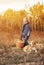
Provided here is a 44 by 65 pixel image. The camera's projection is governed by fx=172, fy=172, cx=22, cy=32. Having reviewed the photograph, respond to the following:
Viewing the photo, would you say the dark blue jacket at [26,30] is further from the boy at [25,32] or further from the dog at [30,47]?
the dog at [30,47]

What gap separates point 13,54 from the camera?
64.9 inches

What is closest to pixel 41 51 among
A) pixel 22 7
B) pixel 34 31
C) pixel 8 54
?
pixel 34 31

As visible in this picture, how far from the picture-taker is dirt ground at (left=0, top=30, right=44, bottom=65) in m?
1.63

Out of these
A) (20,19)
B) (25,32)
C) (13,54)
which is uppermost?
(20,19)

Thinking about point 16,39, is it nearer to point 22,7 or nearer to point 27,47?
point 27,47

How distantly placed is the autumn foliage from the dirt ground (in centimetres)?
7

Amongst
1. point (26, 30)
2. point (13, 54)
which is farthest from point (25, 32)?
point (13, 54)

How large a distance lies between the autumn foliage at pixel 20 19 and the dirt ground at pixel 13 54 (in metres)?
0.07

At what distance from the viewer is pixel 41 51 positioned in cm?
170

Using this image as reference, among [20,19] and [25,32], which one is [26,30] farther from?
[20,19]

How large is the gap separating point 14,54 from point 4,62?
0.12 meters

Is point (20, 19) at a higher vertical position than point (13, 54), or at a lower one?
higher

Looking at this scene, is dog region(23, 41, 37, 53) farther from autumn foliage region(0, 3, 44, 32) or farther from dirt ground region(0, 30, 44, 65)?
autumn foliage region(0, 3, 44, 32)

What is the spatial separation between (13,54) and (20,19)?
0.35m
